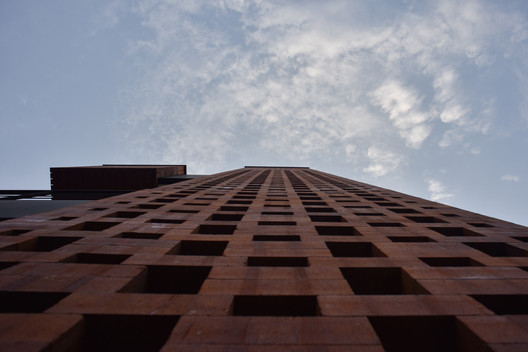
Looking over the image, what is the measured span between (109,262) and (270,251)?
23.2 feet

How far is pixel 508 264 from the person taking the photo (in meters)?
10.9

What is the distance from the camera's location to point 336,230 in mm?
15945

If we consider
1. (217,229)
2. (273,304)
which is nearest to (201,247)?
(217,229)

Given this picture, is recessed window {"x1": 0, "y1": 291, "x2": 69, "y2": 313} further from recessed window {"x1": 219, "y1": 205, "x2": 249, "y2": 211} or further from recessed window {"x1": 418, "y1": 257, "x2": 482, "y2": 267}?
recessed window {"x1": 418, "y1": 257, "x2": 482, "y2": 267}

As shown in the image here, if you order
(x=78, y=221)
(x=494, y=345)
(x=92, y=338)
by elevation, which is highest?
(x=78, y=221)

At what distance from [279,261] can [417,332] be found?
214 inches

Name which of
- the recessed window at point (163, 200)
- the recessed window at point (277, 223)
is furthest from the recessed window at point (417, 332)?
the recessed window at point (163, 200)

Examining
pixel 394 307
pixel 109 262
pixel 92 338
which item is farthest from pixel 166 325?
pixel 394 307

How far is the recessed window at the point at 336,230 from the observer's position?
15734mm

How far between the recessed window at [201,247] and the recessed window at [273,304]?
16.4ft

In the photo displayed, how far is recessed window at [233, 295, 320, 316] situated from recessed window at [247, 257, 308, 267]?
2.88 m

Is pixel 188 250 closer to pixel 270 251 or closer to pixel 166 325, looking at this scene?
pixel 270 251

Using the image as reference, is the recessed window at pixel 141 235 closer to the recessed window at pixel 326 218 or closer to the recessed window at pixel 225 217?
the recessed window at pixel 225 217

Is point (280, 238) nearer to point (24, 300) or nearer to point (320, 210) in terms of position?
point (320, 210)
